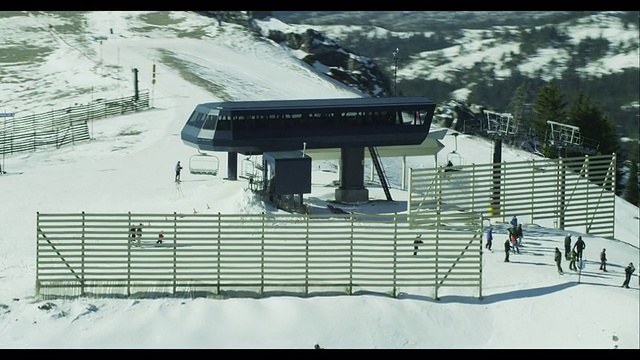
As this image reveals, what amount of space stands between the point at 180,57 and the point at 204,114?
5026cm

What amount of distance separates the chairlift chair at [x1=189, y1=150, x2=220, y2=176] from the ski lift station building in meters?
6.27

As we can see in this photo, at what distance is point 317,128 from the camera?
172ft

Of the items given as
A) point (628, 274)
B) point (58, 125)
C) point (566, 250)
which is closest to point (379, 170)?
point (566, 250)

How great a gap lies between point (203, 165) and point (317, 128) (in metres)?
11.8

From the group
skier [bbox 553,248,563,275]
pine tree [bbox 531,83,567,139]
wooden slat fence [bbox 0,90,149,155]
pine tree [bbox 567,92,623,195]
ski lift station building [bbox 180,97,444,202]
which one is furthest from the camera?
pine tree [bbox 531,83,567,139]

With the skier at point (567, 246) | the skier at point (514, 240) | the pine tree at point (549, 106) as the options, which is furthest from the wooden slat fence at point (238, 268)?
the pine tree at point (549, 106)

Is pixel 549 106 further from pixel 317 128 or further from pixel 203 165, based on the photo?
pixel 317 128

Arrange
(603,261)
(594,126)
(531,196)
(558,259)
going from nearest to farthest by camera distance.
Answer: (558,259)
(603,261)
(531,196)
(594,126)

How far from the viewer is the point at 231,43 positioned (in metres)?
113

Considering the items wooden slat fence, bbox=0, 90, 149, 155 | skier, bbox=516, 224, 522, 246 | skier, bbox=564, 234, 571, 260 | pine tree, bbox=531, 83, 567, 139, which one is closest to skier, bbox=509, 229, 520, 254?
skier, bbox=516, 224, 522, 246

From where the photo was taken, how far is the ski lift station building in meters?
51.7

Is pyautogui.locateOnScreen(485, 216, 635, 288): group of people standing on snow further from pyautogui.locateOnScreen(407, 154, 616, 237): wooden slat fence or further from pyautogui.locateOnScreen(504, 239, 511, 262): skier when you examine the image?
pyautogui.locateOnScreen(407, 154, 616, 237): wooden slat fence

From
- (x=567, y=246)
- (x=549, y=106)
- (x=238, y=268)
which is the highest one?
(x=238, y=268)

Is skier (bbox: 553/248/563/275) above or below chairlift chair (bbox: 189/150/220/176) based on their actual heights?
above
